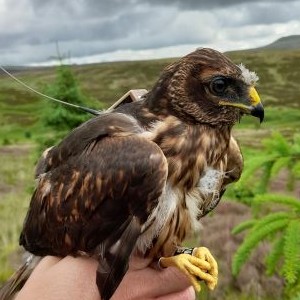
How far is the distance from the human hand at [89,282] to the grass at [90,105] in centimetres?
138

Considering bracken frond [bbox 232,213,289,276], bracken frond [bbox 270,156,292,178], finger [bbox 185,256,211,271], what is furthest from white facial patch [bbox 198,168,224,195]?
bracken frond [bbox 270,156,292,178]

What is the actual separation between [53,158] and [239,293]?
20.7 feet

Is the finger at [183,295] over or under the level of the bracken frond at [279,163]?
under

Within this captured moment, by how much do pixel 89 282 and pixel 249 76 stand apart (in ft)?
5.59

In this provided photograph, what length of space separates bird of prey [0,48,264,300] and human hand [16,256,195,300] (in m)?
0.08

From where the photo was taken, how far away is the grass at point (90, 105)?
15.8 metres

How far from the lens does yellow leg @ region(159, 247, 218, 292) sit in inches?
Answer: 153

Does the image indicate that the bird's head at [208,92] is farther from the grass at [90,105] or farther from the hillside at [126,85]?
the hillside at [126,85]

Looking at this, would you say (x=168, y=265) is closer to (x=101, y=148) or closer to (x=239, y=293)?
(x=101, y=148)

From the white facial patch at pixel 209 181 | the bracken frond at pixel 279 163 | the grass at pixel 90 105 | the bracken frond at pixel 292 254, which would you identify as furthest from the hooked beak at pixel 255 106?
the bracken frond at pixel 279 163

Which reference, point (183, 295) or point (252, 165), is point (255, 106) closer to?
point (183, 295)

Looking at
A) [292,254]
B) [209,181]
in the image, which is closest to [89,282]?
[209,181]

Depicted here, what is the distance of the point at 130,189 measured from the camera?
144 inches

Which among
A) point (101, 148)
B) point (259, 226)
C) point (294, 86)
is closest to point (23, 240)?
point (101, 148)
